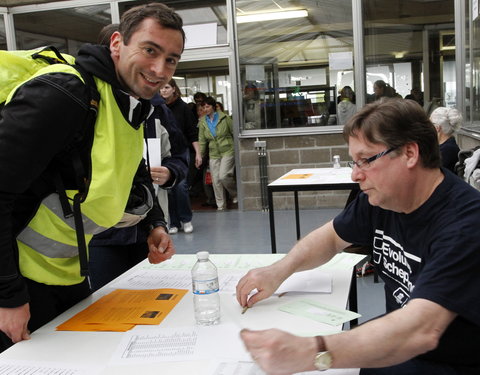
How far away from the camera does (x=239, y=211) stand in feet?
21.3

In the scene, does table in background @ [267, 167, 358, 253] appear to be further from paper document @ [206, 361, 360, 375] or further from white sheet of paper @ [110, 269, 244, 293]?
paper document @ [206, 361, 360, 375]

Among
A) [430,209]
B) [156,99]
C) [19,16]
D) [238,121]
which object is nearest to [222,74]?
[238,121]

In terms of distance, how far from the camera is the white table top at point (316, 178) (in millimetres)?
3600

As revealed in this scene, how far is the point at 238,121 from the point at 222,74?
2.86 metres

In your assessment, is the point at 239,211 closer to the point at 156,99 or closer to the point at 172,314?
the point at 156,99

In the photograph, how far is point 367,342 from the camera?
101 centimetres

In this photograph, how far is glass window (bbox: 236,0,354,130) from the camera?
602 cm

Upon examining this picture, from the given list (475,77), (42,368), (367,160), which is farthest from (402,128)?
(475,77)

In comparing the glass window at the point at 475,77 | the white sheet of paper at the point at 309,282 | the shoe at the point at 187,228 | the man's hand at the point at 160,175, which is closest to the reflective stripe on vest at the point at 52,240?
the white sheet of paper at the point at 309,282

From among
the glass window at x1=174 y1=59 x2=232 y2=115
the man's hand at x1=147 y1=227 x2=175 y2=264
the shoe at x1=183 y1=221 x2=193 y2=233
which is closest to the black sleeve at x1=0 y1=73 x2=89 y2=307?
the man's hand at x1=147 y1=227 x2=175 y2=264

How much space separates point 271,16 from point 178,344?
18.2 feet

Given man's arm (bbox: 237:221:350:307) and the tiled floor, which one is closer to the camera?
man's arm (bbox: 237:221:350:307)

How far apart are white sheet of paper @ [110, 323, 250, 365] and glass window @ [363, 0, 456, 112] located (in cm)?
499

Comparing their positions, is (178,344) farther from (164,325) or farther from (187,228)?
(187,228)
